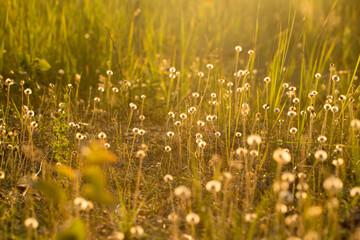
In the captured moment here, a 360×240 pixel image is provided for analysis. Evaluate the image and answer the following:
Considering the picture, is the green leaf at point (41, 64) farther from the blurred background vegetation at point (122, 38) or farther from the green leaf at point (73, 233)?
the green leaf at point (73, 233)

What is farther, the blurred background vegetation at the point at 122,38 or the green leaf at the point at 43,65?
the blurred background vegetation at the point at 122,38

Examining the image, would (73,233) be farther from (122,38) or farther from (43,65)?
(122,38)

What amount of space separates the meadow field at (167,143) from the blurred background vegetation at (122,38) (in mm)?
20

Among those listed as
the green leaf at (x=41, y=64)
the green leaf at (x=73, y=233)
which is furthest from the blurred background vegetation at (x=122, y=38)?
the green leaf at (x=73, y=233)

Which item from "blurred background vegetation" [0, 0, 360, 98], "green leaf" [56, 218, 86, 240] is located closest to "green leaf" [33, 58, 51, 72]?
"blurred background vegetation" [0, 0, 360, 98]

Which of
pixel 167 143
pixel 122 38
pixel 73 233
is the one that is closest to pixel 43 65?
pixel 167 143

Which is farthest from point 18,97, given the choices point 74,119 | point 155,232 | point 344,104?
point 344,104

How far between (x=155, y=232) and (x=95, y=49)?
2449mm

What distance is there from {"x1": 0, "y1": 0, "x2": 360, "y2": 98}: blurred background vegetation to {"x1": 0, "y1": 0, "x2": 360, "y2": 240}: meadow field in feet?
0.06

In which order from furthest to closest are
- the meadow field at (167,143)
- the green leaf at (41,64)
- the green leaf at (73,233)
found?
the green leaf at (41,64), the meadow field at (167,143), the green leaf at (73,233)

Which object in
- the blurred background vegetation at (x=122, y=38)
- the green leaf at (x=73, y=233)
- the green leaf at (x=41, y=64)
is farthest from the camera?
the blurred background vegetation at (x=122, y=38)

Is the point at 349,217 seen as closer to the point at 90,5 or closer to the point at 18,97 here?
the point at 18,97

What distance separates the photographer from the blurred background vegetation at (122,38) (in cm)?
285

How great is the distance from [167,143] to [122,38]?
200 centimetres
